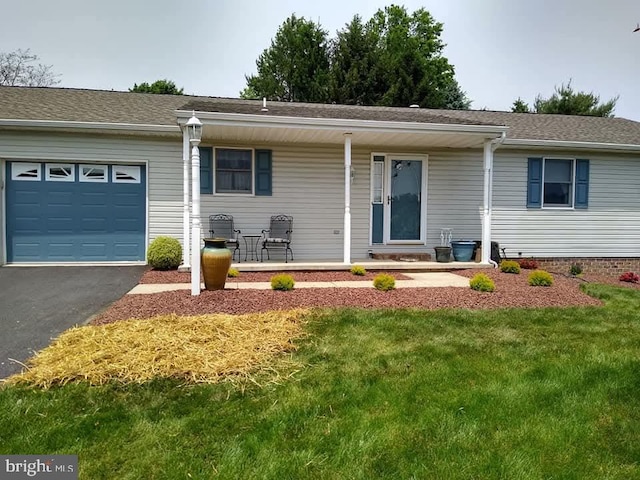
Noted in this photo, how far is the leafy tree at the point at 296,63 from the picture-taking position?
23219 mm

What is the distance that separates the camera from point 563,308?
562cm

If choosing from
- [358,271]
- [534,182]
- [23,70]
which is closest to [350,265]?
[358,271]

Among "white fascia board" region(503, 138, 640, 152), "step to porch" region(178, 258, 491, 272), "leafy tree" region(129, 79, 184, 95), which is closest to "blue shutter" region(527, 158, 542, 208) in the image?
"white fascia board" region(503, 138, 640, 152)

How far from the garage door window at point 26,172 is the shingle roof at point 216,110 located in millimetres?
928

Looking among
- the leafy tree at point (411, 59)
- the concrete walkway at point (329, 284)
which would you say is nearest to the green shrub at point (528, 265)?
the concrete walkway at point (329, 284)

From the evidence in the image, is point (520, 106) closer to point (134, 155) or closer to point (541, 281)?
point (541, 281)

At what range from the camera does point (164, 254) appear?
8.14 metres

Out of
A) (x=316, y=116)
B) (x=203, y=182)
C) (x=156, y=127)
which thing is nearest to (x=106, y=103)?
(x=156, y=127)

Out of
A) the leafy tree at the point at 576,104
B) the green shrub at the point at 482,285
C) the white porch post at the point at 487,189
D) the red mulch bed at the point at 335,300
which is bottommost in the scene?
the red mulch bed at the point at 335,300

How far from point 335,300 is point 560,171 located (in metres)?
7.49

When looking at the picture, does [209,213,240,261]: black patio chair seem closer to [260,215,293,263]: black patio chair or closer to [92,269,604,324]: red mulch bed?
[260,215,293,263]: black patio chair

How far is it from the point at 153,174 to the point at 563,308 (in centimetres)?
762

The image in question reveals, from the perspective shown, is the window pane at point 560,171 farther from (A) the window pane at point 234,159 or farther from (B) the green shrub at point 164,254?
(B) the green shrub at point 164,254

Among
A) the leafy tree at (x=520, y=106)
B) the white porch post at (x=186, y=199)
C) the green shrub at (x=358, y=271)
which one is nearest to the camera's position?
the green shrub at (x=358, y=271)
